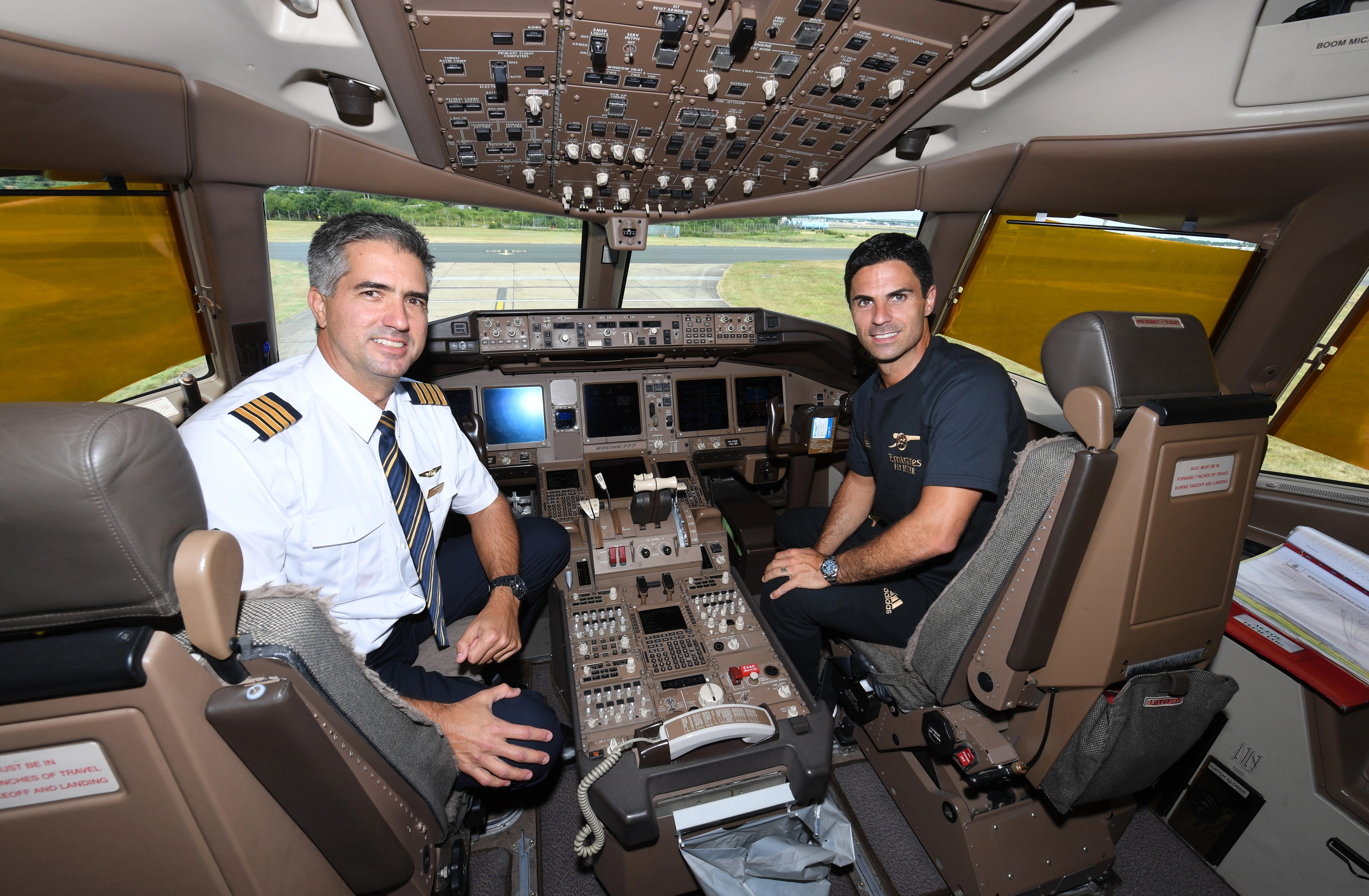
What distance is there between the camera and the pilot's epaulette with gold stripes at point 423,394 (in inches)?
73.8

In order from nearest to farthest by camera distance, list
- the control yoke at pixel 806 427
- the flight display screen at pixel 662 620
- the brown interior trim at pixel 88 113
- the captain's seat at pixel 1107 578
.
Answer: the captain's seat at pixel 1107 578 < the brown interior trim at pixel 88 113 < the flight display screen at pixel 662 620 < the control yoke at pixel 806 427

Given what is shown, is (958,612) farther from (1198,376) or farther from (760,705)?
(1198,376)

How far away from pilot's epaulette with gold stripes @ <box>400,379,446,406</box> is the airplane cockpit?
0.5 inches

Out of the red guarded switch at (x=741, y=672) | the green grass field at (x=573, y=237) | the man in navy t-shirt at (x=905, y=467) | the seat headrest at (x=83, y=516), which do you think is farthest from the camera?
the green grass field at (x=573, y=237)

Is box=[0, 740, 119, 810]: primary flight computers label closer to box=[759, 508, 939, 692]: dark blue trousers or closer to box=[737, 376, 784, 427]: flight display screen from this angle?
box=[759, 508, 939, 692]: dark blue trousers

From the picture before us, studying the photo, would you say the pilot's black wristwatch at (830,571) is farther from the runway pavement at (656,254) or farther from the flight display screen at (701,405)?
the runway pavement at (656,254)

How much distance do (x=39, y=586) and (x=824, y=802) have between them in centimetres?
169

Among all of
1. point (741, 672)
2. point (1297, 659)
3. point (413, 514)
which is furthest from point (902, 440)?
point (413, 514)

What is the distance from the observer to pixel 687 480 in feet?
9.72

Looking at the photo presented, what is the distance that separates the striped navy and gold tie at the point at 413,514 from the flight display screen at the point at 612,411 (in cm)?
134

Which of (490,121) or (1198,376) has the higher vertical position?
(490,121)

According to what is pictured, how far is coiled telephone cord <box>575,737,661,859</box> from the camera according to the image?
1425 mm

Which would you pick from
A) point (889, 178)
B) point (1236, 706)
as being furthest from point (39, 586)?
point (889, 178)

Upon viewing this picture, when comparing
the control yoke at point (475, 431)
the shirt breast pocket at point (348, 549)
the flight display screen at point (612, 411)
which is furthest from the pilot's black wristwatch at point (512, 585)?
the flight display screen at point (612, 411)
